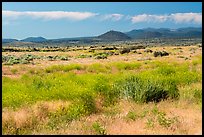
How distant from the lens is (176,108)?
14.0 meters

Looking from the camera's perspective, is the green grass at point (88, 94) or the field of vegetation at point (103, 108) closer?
the field of vegetation at point (103, 108)

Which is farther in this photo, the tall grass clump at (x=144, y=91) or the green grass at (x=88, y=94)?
the tall grass clump at (x=144, y=91)

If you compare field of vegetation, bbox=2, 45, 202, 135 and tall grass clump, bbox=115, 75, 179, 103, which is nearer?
field of vegetation, bbox=2, 45, 202, 135

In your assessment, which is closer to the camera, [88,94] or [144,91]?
[88,94]

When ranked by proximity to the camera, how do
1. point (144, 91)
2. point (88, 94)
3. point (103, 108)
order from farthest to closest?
1. point (144, 91)
2. point (88, 94)
3. point (103, 108)

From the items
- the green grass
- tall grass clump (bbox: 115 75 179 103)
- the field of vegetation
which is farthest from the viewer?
tall grass clump (bbox: 115 75 179 103)

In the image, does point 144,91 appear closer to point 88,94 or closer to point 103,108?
point 103,108

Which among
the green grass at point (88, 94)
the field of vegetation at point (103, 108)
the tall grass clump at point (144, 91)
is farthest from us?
the tall grass clump at point (144, 91)

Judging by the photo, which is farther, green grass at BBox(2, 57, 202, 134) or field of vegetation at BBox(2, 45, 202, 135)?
green grass at BBox(2, 57, 202, 134)

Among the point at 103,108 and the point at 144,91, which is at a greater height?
the point at 144,91

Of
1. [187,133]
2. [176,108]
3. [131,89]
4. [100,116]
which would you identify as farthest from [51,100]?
[187,133]

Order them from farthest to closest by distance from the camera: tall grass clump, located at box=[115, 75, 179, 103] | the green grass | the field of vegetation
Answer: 1. tall grass clump, located at box=[115, 75, 179, 103]
2. the green grass
3. the field of vegetation

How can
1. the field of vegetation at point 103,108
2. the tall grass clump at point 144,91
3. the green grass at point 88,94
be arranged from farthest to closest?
the tall grass clump at point 144,91, the green grass at point 88,94, the field of vegetation at point 103,108

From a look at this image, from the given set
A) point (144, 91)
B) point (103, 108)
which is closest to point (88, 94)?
point (103, 108)
